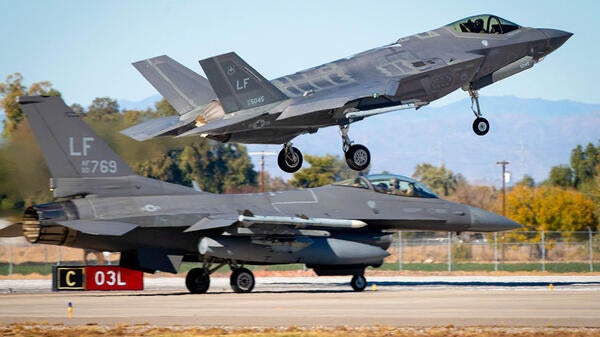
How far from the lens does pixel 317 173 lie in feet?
254

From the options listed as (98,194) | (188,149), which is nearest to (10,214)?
(98,194)

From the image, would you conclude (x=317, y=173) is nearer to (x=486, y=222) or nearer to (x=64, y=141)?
(x=486, y=222)

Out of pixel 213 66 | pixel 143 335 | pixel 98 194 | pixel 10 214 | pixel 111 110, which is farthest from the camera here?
pixel 111 110

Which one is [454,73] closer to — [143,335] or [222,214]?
[222,214]

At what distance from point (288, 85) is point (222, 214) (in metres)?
5.18

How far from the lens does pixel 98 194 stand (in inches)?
1227

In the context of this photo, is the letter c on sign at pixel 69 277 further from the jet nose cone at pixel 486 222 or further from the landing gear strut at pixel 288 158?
the jet nose cone at pixel 486 222

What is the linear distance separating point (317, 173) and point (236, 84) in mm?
48846

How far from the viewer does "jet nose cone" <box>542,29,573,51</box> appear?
32125mm

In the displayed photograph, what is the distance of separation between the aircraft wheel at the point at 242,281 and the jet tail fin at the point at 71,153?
13.4 feet

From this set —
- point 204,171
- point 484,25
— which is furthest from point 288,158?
point 204,171

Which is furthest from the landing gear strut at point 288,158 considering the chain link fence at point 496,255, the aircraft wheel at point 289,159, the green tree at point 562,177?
the green tree at point 562,177

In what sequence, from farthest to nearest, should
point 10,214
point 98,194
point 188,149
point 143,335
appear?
point 188,149, point 10,214, point 98,194, point 143,335

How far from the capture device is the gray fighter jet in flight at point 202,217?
3052 cm
